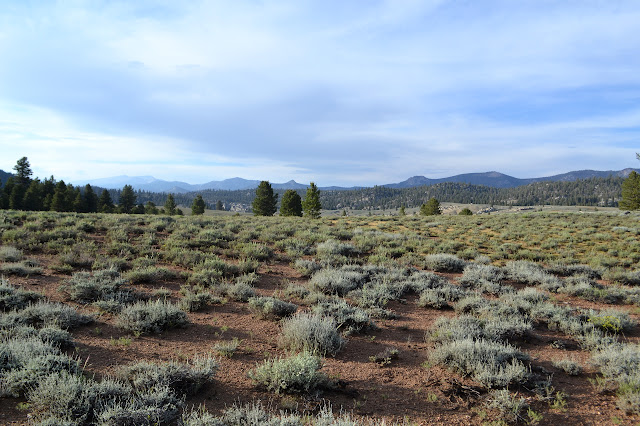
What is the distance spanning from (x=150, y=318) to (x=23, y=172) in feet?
223

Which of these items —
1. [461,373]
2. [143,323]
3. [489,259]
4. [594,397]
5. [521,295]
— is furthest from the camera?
[489,259]

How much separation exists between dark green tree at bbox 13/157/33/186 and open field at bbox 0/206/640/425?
Answer: 57.2 m

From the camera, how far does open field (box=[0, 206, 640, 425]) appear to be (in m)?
3.97

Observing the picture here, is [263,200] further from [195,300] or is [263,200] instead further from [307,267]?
[195,300]

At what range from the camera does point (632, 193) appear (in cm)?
5338

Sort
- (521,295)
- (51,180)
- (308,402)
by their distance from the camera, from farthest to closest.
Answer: (51,180)
(521,295)
(308,402)

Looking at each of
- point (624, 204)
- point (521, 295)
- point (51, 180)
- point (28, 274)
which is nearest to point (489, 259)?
point (521, 295)

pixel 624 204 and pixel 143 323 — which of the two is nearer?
pixel 143 323

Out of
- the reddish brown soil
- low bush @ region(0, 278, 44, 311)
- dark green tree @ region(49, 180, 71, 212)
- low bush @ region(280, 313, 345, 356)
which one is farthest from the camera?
dark green tree @ region(49, 180, 71, 212)

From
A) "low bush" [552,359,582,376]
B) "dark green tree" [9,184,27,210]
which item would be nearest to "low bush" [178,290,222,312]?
"low bush" [552,359,582,376]

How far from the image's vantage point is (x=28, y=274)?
27.5 ft

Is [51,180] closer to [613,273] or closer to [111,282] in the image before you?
[111,282]

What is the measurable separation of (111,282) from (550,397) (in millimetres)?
9182

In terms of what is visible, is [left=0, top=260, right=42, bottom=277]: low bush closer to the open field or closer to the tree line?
the open field
